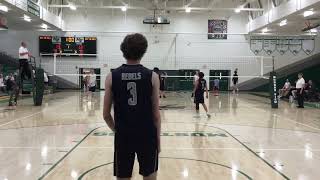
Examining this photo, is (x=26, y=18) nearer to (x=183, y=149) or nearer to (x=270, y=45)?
(x=270, y=45)

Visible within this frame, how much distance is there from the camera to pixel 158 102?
10.2ft

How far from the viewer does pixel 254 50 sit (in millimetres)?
28375

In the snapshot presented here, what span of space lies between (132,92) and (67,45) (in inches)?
989

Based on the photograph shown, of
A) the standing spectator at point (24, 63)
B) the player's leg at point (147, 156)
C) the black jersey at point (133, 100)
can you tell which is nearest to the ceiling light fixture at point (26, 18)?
the standing spectator at point (24, 63)

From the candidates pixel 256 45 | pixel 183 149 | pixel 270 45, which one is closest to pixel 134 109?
pixel 183 149

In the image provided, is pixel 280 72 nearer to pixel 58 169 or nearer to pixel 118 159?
pixel 58 169

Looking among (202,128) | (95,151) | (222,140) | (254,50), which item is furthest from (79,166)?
(254,50)

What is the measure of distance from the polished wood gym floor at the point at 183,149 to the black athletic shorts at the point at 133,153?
6.99 ft

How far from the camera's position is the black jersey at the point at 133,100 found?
299 cm

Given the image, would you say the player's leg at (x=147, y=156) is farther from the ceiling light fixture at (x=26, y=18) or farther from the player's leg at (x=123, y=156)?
the ceiling light fixture at (x=26, y=18)

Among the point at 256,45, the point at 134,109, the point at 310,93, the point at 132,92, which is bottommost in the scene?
the point at 310,93

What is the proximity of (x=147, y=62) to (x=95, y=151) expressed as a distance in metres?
21.4

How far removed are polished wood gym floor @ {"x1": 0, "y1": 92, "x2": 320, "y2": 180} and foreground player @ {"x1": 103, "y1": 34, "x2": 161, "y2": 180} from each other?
216cm

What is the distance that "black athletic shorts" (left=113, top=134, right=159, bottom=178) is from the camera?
3047mm
